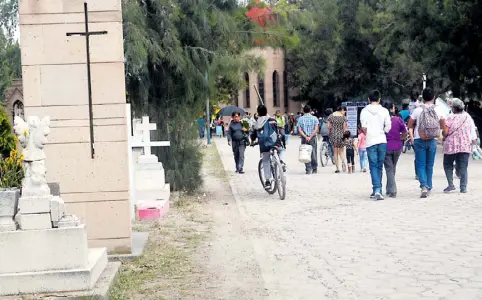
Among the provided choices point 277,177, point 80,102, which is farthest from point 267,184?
point 80,102

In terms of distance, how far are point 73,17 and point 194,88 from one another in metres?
6.23

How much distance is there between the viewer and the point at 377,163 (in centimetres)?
1241

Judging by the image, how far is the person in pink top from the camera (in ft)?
42.2

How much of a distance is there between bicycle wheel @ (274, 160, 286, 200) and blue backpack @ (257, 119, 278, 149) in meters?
0.69

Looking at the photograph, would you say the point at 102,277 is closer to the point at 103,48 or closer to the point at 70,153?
the point at 70,153

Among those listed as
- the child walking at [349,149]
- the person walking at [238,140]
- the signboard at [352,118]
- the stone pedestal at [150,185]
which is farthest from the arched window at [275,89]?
the stone pedestal at [150,185]

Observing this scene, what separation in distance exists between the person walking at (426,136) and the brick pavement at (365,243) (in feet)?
1.25

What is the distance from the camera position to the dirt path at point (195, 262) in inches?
250

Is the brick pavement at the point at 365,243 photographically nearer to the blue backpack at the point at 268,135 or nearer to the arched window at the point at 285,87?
the blue backpack at the point at 268,135

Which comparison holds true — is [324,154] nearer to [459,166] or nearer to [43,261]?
[459,166]

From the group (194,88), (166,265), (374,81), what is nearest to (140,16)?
(194,88)

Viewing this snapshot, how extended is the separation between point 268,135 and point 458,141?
11.8 feet

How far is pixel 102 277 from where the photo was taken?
21.0ft

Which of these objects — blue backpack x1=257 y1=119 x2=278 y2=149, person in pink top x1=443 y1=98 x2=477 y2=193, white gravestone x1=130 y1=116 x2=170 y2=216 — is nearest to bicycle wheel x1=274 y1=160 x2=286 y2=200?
blue backpack x1=257 y1=119 x2=278 y2=149
